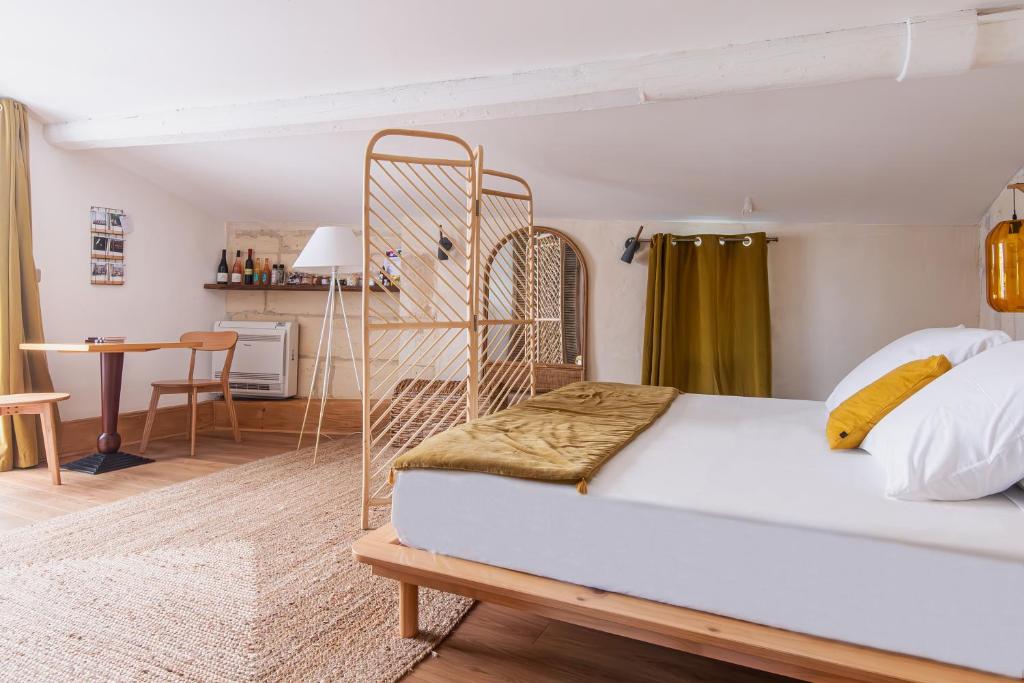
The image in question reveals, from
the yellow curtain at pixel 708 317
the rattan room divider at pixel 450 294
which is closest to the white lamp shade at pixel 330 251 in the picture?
the rattan room divider at pixel 450 294

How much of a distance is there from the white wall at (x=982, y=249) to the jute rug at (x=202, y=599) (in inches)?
125

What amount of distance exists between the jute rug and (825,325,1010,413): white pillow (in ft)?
5.55

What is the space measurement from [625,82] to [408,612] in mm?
2293

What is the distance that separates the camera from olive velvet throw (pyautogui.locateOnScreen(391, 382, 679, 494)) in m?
1.54

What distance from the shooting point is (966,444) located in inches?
51.9

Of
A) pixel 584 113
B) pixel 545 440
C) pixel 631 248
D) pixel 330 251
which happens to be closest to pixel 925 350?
pixel 545 440

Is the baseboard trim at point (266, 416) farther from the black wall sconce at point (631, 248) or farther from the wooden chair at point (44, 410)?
the black wall sconce at point (631, 248)

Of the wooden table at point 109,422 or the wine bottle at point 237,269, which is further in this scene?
the wine bottle at point 237,269

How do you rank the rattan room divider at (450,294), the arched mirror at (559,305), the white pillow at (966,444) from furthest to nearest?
the arched mirror at (559,305) < the rattan room divider at (450,294) < the white pillow at (966,444)

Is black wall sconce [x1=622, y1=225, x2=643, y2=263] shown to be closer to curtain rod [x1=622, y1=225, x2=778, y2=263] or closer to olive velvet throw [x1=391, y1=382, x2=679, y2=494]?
curtain rod [x1=622, y1=225, x2=778, y2=263]

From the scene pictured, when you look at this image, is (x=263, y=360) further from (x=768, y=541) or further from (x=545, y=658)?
(x=768, y=541)

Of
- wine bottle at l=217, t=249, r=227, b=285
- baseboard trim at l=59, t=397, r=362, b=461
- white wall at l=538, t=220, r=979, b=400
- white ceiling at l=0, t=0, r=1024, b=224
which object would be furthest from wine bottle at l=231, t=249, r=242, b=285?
white wall at l=538, t=220, r=979, b=400

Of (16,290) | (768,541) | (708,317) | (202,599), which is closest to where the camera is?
(768,541)

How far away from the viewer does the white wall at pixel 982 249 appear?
3102 millimetres
